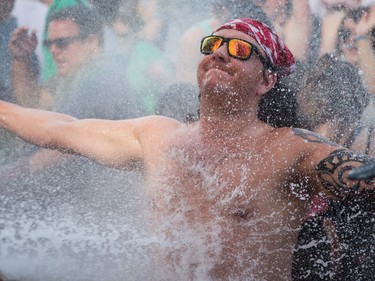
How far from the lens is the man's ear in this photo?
7.50 feet

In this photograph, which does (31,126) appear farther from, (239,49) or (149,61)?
(149,61)

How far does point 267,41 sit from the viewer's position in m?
2.26

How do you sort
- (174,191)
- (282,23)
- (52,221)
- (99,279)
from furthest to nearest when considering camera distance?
(282,23)
(52,221)
(174,191)
(99,279)

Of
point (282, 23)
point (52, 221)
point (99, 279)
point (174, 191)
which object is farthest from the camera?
point (282, 23)

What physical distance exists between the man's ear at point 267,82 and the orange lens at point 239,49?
0.45ft

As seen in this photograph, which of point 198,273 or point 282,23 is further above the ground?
point 282,23

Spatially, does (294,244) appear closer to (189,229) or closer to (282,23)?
(189,229)

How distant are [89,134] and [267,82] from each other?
789 millimetres

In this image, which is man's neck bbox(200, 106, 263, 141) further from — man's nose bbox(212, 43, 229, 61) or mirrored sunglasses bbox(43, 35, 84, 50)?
mirrored sunglasses bbox(43, 35, 84, 50)

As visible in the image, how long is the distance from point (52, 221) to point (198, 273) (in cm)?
84

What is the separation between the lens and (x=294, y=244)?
6.73ft

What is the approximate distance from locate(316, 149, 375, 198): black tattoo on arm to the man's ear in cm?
49

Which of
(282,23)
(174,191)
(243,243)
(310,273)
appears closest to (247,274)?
(243,243)

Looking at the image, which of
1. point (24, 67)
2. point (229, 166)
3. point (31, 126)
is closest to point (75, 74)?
point (24, 67)
